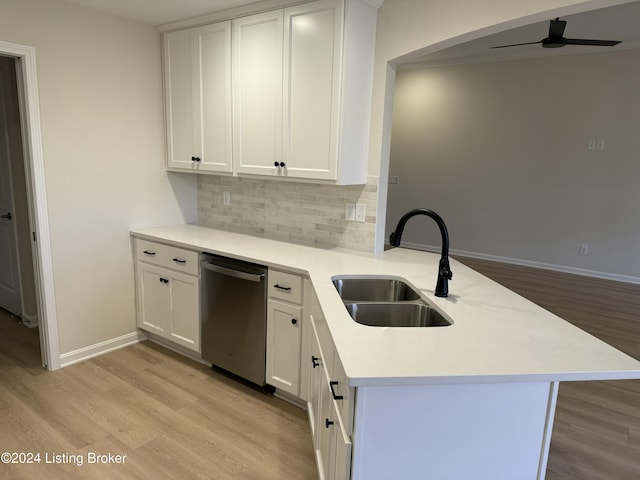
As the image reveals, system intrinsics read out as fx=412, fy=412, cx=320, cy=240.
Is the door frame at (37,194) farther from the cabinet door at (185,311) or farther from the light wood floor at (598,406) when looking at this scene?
the light wood floor at (598,406)

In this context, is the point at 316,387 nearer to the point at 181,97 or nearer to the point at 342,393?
the point at 342,393

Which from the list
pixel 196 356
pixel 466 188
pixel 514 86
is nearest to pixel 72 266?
pixel 196 356

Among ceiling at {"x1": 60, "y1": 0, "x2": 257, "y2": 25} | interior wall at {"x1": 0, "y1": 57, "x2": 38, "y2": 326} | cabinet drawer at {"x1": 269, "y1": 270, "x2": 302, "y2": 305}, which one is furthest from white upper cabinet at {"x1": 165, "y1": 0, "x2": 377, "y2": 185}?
interior wall at {"x1": 0, "y1": 57, "x2": 38, "y2": 326}

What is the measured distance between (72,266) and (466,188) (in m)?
5.23

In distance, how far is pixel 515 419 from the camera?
1267 millimetres

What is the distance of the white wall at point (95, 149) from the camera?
2666 millimetres

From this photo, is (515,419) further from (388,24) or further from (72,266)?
(72,266)

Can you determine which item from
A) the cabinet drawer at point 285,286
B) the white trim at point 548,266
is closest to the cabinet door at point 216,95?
the cabinet drawer at point 285,286

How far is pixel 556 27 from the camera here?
3.56m

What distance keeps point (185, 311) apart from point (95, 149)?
4.34 feet

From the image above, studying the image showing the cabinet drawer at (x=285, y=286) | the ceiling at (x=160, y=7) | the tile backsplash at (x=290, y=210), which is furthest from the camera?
the tile backsplash at (x=290, y=210)

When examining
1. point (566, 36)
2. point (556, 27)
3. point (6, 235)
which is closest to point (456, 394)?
point (556, 27)

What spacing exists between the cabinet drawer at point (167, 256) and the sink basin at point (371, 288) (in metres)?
1.17

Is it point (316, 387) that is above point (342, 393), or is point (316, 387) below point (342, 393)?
below
